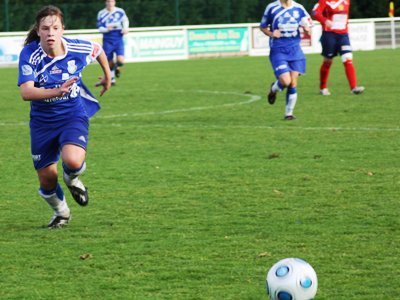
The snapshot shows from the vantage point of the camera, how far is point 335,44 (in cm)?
1916

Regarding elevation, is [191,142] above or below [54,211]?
below

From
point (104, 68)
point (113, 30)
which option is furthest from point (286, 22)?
point (113, 30)

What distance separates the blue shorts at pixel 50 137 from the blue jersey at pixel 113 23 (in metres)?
17.7

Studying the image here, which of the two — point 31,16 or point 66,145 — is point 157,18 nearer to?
point 31,16

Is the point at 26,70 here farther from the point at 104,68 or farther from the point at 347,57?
the point at 347,57

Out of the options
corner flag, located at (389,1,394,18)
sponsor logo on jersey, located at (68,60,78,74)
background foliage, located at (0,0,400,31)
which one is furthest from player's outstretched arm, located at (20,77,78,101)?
corner flag, located at (389,1,394,18)

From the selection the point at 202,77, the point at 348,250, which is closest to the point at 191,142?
the point at 348,250

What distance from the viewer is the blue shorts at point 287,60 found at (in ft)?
49.8

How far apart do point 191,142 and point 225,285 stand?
7.10 m

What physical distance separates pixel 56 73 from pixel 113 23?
58.2 feet

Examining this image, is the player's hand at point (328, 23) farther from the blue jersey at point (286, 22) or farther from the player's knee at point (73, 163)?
the player's knee at point (73, 163)

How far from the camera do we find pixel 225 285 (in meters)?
5.97

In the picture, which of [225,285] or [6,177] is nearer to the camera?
[225,285]

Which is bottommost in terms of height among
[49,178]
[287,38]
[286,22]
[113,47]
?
[113,47]
